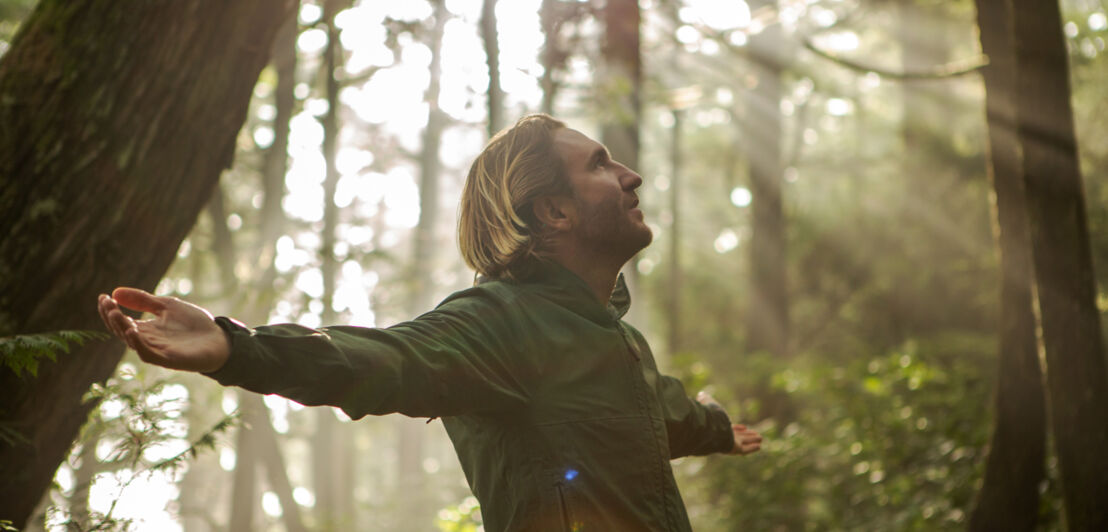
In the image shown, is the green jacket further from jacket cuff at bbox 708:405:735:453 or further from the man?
jacket cuff at bbox 708:405:735:453

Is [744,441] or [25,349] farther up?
[25,349]

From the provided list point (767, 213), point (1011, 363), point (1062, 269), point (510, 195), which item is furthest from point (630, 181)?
point (767, 213)

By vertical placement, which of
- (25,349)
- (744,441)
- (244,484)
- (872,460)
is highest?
(25,349)

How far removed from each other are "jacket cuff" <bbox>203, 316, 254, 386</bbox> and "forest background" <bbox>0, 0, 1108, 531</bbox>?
104 centimetres

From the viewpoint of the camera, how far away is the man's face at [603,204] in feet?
9.28

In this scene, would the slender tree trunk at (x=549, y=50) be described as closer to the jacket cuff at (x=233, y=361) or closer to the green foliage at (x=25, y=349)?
the green foliage at (x=25, y=349)

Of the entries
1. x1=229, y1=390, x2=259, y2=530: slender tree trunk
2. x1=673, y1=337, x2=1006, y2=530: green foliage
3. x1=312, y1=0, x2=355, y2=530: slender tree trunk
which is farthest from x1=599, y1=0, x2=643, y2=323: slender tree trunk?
x1=229, y1=390, x2=259, y2=530: slender tree trunk

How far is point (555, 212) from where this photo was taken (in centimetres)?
287

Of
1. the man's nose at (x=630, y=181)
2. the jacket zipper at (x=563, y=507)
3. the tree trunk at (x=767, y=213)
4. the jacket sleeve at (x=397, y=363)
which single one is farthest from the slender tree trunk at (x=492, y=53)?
the jacket zipper at (x=563, y=507)

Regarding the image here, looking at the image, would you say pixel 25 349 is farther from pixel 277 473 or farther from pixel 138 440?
pixel 277 473

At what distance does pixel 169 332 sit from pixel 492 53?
7.94 metres

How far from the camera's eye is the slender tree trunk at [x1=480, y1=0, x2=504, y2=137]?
9305 mm

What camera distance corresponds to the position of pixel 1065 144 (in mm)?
5219

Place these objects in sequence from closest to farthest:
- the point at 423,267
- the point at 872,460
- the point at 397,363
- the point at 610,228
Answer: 1. the point at 397,363
2. the point at 610,228
3. the point at 872,460
4. the point at 423,267
